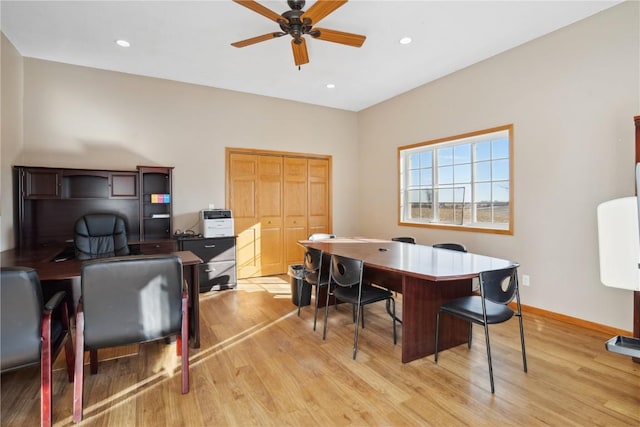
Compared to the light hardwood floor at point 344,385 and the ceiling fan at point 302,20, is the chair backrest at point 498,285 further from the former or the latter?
the ceiling fan at point 302,20

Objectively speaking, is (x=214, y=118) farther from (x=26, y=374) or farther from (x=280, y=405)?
(x=280, y=405)

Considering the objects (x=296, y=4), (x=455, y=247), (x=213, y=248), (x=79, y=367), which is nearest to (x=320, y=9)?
(x=296, y=4)

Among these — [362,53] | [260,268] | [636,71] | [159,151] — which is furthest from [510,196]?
[159,151]

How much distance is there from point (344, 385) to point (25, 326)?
1912 millimetres

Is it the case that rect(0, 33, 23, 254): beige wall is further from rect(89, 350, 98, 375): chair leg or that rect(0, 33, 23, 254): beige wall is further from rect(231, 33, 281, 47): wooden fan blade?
rect(231, 33, 281, 47): wooden fan blade

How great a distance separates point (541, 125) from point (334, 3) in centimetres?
265

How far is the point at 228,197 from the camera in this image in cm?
519

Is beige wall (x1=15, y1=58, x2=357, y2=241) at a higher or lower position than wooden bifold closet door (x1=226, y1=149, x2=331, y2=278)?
higher

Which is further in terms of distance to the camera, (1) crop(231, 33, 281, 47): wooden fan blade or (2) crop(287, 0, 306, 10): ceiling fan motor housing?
(1) crop(231, 33, 281, 47): wooden fan blade

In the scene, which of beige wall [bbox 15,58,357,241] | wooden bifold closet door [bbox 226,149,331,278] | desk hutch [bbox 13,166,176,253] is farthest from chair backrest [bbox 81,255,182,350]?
wooden bifold closet door [bbox 226,149,331,278]

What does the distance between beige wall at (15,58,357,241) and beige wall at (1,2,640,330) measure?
2 centimetres

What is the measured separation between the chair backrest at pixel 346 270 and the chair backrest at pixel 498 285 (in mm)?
903

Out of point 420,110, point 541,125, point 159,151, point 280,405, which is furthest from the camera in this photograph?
point 420,110

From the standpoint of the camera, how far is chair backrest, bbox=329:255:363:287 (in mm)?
2682
